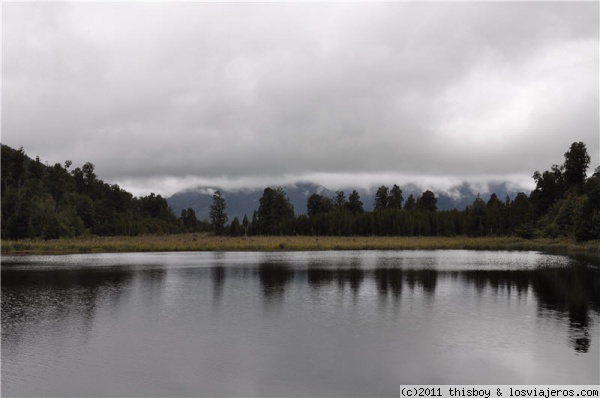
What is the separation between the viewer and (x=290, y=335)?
2697cm

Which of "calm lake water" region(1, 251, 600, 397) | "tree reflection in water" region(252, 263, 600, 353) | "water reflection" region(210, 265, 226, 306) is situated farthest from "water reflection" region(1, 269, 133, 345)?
"tree reflection in water" region(252, 263, 600, 353)

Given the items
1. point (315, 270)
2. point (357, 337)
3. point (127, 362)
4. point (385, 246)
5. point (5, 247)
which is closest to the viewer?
point (127, 362)

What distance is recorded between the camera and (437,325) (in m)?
29.2

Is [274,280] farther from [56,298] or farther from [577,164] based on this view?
[577,164]

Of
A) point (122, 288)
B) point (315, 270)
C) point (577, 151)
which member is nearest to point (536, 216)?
point (577, 151)

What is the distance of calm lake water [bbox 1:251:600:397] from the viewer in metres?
20.0

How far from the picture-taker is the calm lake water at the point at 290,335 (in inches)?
787

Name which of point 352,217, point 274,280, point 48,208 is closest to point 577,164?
point 352,217

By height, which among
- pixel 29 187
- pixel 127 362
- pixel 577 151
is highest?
pixel 577 151

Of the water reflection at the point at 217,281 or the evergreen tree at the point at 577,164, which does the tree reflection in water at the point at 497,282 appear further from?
the evergreen tree at the point at 577,164

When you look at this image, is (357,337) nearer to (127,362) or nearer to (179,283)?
(127,362)

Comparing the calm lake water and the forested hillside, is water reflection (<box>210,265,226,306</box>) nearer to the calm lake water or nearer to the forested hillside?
the calm lake water

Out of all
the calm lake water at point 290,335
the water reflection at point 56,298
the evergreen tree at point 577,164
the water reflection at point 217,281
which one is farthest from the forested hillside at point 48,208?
the evergreen tree at point 577,164

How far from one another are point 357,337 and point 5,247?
317 ft
